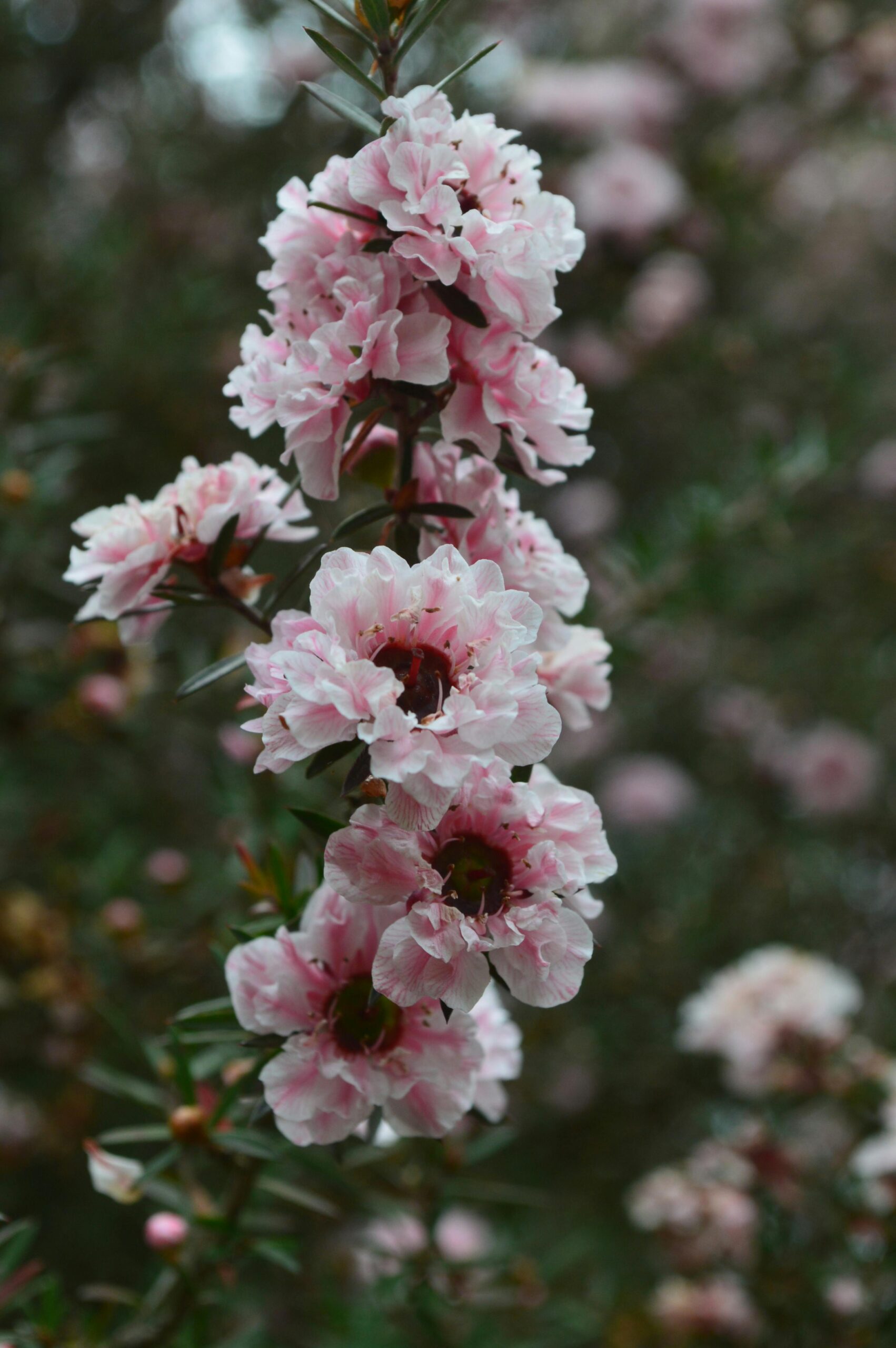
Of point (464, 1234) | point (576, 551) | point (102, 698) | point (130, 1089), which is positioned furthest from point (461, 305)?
point (576, 551)

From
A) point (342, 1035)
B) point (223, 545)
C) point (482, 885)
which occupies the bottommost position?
point (342, 1035)

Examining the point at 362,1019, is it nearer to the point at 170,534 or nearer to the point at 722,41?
the point at 170,534

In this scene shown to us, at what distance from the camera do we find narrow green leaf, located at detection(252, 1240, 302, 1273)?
27.5 inches

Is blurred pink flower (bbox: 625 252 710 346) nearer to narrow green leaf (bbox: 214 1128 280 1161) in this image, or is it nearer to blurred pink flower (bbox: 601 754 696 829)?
blurred pink flower (bbox: 601 754 696 829)

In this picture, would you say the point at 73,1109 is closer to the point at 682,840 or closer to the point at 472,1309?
the point at 472,1309

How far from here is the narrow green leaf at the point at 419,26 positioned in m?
0.56

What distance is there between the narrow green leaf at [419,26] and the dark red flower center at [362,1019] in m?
0.50

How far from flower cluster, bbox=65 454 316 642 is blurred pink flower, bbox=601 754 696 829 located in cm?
156

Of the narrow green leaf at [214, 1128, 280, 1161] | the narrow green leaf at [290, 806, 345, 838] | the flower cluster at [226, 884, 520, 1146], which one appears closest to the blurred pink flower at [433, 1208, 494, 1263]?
the narrow green leaf at [214, 1128, 280, 1161]

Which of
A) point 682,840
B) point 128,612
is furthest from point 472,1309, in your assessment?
point 682,840

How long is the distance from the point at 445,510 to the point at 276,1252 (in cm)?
52

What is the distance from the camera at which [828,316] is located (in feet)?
8.14

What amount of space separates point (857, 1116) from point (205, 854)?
887mm

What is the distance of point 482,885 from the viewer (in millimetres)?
500
